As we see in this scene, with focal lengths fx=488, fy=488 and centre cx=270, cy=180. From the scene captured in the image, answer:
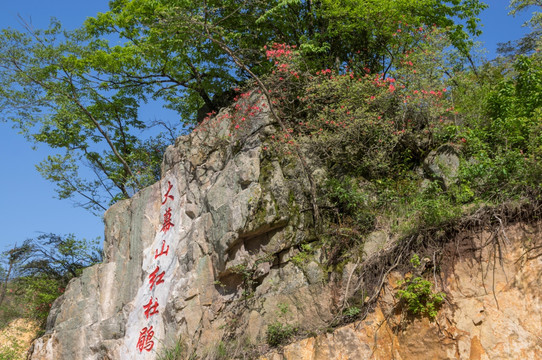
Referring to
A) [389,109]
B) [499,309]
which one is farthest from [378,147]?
[499,309]

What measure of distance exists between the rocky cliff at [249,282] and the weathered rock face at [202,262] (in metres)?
0.03

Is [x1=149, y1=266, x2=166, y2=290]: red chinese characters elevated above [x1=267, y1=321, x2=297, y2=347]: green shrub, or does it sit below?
above

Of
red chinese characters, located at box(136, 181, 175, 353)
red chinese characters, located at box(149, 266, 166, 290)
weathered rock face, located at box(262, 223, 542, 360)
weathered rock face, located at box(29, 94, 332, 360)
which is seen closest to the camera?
weathered rock face, located at box(262, 223, 542, 360)

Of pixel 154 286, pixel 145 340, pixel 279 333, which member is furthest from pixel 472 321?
pixel 154 286

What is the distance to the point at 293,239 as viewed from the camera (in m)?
8.78

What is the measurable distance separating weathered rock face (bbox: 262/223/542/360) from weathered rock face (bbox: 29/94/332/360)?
2.27 ft

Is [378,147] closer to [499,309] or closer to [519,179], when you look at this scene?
[519,179]

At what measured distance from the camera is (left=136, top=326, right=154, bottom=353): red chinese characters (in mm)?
9664

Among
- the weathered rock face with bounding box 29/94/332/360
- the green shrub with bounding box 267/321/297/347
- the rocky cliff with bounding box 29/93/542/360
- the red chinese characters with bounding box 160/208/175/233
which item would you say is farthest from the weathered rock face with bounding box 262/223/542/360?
the red chinese characters with bounding box 160/208/175/233

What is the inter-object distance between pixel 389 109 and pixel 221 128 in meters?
3.79

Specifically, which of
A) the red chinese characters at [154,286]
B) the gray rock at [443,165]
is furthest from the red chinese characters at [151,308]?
the gray rock at [443,165]

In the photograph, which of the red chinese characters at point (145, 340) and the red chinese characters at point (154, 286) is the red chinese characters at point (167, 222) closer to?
the red chinese characters at point (154, 286)

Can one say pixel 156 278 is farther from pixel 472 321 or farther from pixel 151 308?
pixel 472 321

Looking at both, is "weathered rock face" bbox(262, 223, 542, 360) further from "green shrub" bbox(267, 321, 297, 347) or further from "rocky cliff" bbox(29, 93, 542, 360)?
"green shrub" bbox(267, 321, 297, 347)
